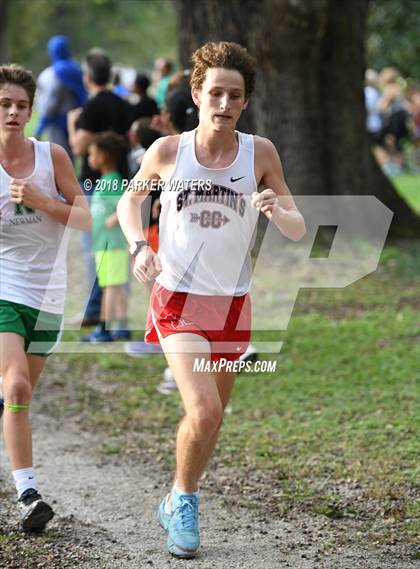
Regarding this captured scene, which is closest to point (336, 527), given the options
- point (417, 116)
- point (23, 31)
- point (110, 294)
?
point (110, 294)

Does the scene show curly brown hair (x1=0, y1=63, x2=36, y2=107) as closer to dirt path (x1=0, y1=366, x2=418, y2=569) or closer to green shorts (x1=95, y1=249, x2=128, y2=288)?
dirt path (x1=0, y1=366, x2=418, y2=569)

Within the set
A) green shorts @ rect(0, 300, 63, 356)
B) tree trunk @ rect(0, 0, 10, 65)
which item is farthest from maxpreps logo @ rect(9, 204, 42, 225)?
tree trunk @ rect(0, 0, 10, 65)

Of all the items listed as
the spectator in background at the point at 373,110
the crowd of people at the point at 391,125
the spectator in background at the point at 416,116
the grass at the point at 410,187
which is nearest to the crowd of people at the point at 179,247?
the grass at the point at 410,187

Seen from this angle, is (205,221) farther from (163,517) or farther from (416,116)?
(416,116)

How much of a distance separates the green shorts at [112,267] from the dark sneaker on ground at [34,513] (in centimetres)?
425

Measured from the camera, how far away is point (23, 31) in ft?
201

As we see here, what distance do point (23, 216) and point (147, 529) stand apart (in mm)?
1657

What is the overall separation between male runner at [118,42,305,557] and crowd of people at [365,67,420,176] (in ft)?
59.1

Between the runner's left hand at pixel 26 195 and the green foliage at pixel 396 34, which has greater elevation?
the runner's left hand at pixel 26 195

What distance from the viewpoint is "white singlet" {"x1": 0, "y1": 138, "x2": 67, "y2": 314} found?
5.36 meters

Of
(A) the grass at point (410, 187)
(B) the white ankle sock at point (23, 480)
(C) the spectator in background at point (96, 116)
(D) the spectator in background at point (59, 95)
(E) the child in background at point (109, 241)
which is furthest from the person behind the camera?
(A) the grass at point (410, 187)

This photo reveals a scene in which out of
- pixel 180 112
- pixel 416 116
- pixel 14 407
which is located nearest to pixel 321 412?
pixel 180 112

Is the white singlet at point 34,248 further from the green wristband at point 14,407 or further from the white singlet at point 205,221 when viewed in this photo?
the white singlet at point 205,221

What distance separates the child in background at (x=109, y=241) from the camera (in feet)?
28.9
